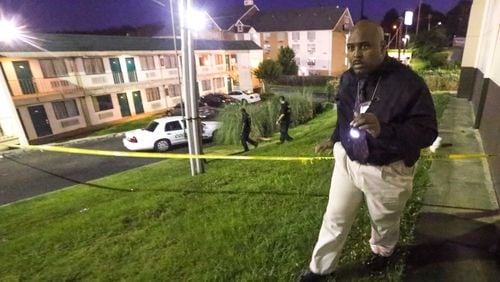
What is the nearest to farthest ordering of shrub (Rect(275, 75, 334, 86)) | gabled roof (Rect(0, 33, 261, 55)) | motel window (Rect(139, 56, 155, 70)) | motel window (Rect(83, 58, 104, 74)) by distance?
gabled roof (Rect(0, 33, 261, 55)), motel window (Rect(83, 58, 104, 74)), motel window (Rect(139, 56, 155, 70)), shrub (Rect(275, 75, 334, 86))

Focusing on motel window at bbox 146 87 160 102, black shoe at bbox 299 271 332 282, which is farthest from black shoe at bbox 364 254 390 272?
motel window at bbox 146 87 160 102

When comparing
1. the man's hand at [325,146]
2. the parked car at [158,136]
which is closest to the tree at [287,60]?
the parked car at [158,136]

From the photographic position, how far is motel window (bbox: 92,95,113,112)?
21891 millimetres

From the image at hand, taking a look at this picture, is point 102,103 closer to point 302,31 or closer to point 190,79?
point 190,79

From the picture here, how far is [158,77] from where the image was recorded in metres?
25.6

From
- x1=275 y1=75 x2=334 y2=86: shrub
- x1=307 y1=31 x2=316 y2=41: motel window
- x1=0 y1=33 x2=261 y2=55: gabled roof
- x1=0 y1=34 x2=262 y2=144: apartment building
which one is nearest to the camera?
x1=0 y1=34 x2=262 y2=144: apartment building

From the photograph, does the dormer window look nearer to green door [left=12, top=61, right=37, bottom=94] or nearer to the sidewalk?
green door [left=12, top=61, right=37, bottom=94]

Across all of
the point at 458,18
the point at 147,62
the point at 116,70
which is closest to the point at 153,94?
the point at 147,62

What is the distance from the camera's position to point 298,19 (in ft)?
141

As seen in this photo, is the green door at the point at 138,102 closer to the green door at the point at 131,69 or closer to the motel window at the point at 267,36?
the green door at the point at 131,69

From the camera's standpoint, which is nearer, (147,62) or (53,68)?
(53,68)

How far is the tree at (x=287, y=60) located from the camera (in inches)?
1446

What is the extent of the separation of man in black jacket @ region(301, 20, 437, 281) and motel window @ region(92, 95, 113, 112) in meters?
23.4

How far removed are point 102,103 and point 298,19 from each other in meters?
31.9
